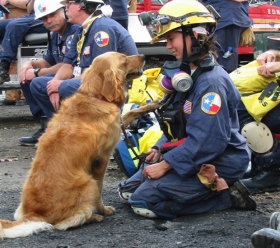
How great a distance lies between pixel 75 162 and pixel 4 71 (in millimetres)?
5247

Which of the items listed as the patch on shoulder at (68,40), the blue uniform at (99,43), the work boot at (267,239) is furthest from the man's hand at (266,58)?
the patch on shoulder at (68,40)

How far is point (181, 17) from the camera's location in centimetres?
480

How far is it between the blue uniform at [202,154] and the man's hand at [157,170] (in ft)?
0.10

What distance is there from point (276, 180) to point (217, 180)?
1.18 meters

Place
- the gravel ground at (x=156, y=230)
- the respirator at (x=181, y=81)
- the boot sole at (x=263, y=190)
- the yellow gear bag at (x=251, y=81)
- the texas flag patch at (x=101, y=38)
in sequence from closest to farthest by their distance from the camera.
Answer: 1. the gravel ground at (x=156, y=230)
2. the respirator at (x=181, y=81)
3. the yellow gear bag at (x=251, y=81)
4. the boot sole at (x=263, y=190)
5. the texas flag patch at (x=101, y=38)

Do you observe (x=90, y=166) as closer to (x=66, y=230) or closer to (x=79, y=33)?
(x=66, y=230)

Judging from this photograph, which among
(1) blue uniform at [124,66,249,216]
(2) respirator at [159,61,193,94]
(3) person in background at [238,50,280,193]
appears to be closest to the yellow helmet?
(2) respirator at [159,61,193,94]

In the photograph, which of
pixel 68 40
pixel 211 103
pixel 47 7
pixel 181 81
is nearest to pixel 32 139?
pixel 68 40

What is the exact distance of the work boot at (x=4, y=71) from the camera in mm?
9617

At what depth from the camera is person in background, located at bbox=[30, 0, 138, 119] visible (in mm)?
6770

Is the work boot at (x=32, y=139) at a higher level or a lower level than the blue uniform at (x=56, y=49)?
lower

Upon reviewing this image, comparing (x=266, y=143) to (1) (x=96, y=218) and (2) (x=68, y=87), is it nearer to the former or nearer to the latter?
(1) (x=96, y=218)

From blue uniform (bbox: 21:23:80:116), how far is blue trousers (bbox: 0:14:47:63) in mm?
1138

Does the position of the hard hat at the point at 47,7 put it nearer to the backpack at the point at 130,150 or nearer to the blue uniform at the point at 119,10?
the blue uniform at the point at 119,10
